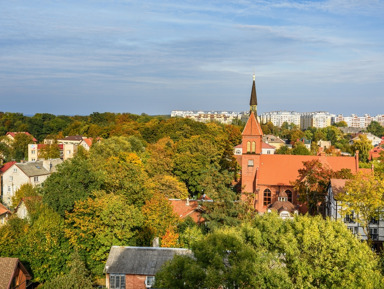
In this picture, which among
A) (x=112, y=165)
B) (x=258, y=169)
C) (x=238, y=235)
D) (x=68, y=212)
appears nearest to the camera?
(x=238, y=235)

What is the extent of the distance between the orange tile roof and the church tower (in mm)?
908

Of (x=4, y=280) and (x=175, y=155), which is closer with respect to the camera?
(x=4, y=280)

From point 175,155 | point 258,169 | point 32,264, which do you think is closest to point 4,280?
point 32,264

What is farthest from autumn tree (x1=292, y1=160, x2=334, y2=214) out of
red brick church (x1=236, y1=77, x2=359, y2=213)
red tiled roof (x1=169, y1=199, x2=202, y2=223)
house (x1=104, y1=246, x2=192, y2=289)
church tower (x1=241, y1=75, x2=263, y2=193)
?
house (x1=104, y1=246, x2=192, y2=289)

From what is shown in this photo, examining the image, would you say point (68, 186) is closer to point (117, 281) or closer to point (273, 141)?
point (117, 281)

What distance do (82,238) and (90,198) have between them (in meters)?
3.03

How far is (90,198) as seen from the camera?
96.6ft

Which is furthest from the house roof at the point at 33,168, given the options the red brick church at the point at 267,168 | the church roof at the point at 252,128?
the church roof at the point at 252,128

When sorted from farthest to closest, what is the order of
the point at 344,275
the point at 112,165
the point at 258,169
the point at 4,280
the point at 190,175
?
1. the point at 190,175
2. the point at 258,169
3. the point at 112,165
4. the point at 4,280
5. the point at 344,275

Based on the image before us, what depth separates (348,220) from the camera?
32469 millimetres

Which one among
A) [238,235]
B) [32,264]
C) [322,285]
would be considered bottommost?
[32,264]

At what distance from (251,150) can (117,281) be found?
2349 centimetres

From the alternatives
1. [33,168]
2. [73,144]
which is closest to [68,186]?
[33,168]

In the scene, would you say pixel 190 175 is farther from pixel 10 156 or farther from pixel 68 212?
pixel 10 156
